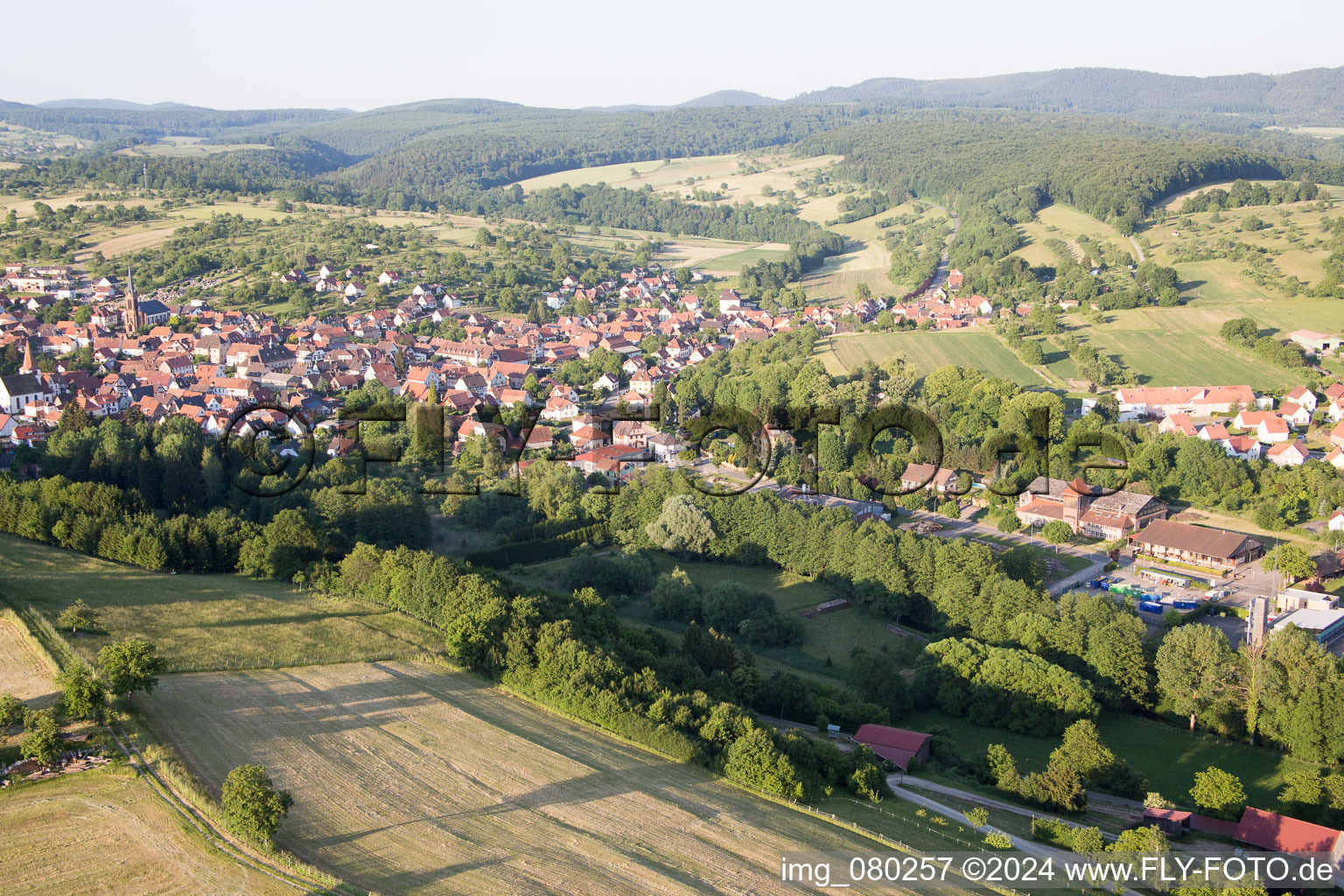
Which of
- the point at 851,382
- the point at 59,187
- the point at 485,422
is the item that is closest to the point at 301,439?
the point at 485,422

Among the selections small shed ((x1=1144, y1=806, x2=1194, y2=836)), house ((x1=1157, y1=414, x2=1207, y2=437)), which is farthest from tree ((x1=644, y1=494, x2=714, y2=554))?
house ((x1=1157, y1=414, x2=1207, y2=437))

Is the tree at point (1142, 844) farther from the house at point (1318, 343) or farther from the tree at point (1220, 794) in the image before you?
the house at point (1318, 343)

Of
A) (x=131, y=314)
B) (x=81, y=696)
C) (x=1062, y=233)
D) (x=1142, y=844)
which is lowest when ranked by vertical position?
(x=1142, y=844)

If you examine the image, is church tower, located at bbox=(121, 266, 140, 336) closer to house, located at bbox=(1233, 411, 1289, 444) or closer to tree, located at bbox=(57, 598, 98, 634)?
tree, located at bbox=(57, 598, 98, 634)

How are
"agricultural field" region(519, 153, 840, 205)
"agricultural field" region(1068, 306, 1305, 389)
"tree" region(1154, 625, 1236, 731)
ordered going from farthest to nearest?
1. "agricultural field" region(519, 153, 840, 205)
2. "agricultural field" region(1068, 306, 1305, 389)
3. "tree" region(1154, 625, 1236, 731)

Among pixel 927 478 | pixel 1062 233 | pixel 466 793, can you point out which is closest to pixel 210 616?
pixel 466 793

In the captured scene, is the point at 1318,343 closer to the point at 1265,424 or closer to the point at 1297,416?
the point at 1297,416

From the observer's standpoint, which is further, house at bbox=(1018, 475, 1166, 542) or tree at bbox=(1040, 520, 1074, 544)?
house at bbox=(1018, 475, 1166, 542)
